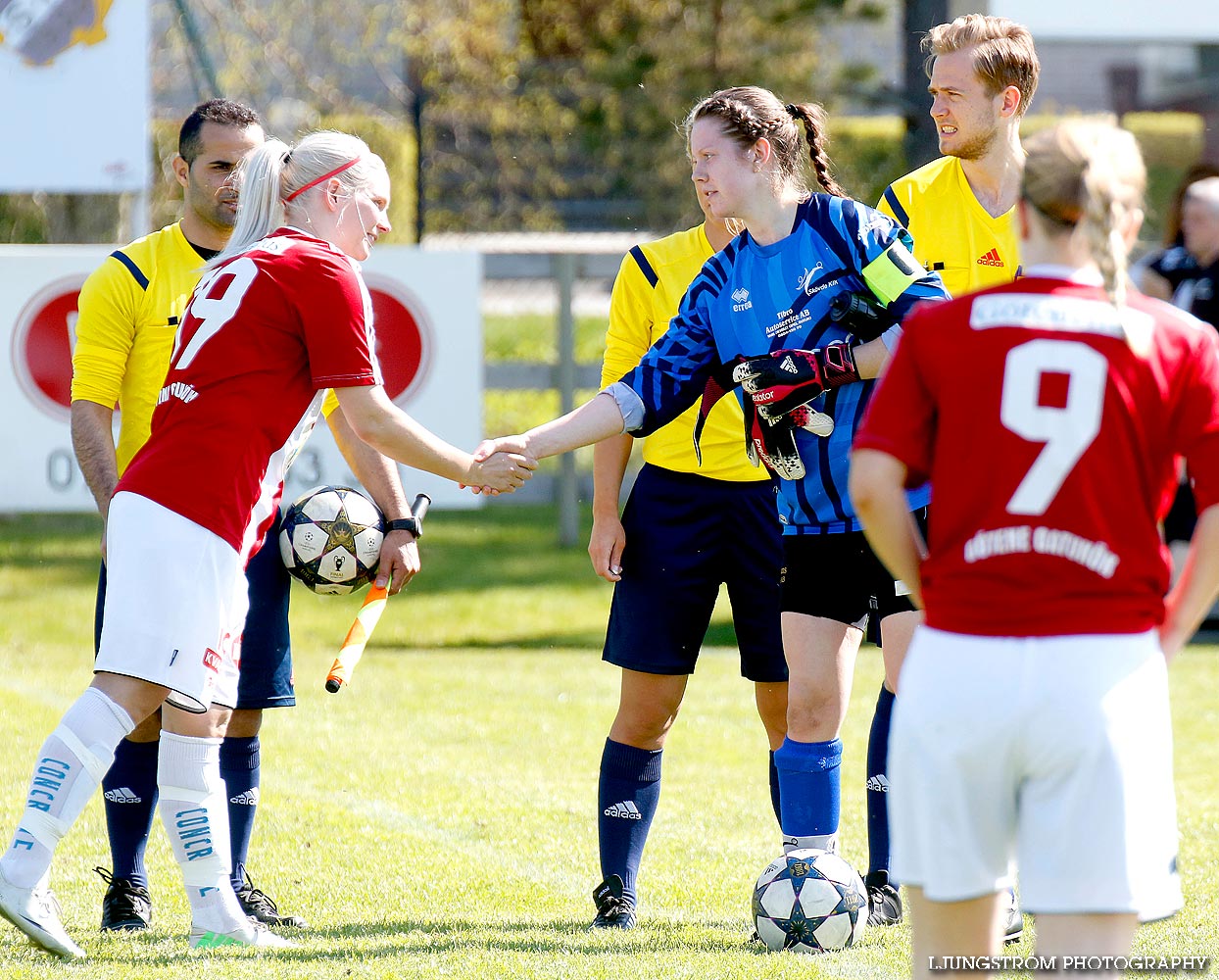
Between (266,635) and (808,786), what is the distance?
1569mm

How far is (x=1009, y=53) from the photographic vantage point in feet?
14.1

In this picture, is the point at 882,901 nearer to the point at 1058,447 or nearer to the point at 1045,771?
the point at 1045,771

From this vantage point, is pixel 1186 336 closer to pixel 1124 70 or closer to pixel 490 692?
pixel 490 692

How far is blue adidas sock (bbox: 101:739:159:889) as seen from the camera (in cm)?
446

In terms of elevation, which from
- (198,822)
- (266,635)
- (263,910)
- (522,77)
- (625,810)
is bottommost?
(263,910)

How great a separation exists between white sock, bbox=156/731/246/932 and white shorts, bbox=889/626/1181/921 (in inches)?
78.2

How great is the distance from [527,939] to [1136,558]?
2.27 metres

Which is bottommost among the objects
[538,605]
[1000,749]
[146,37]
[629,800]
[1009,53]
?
[538,605]

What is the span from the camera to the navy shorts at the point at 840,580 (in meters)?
4.11

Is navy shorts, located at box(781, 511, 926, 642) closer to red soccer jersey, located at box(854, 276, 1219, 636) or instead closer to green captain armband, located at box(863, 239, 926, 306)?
green captain armband, located at box(863, 239, 926, 306)

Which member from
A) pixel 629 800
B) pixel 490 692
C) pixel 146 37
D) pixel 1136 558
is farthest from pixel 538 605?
pixel 1136 558

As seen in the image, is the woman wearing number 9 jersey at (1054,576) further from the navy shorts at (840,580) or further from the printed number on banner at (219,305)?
the printed number on banner at (219,305)

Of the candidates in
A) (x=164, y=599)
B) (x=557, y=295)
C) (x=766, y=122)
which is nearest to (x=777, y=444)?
(x=766, y=122)

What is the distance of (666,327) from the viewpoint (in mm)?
4688
